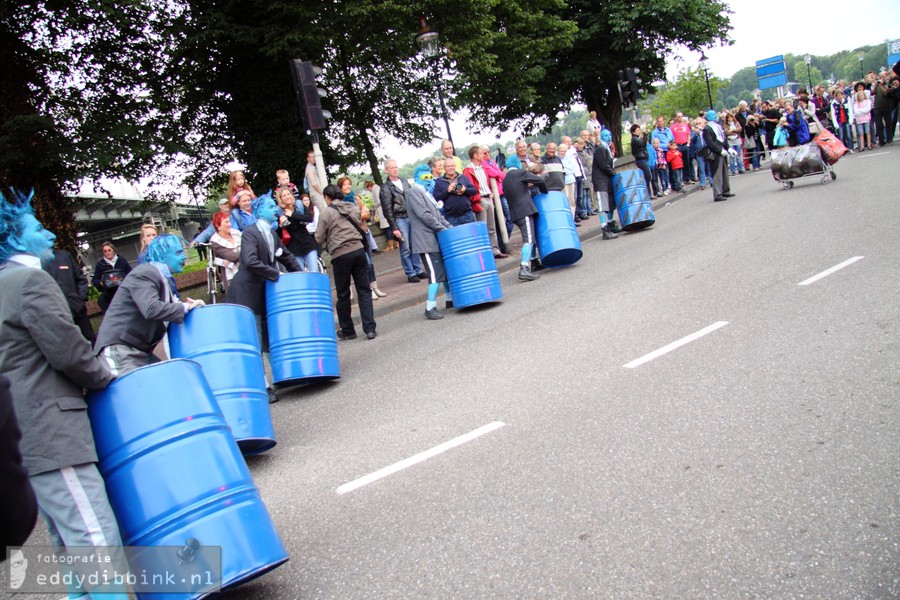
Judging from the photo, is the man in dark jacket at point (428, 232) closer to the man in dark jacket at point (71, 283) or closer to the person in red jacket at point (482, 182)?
the person in red jacket at point (482, 182)

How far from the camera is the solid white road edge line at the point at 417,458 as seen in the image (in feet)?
14.9

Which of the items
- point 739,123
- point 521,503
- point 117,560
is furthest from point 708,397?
point 739,123

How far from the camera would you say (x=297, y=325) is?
6.82 metres

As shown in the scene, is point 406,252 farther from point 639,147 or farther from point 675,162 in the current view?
point 675,162

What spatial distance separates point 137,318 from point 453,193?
242 inches

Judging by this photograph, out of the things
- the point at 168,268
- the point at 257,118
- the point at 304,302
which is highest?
the point at 257,118

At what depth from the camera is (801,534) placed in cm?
316

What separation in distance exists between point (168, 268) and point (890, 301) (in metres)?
5.77

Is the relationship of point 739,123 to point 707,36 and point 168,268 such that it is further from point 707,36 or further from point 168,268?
point 168,268

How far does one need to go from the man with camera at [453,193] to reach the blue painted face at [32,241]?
7066 mm

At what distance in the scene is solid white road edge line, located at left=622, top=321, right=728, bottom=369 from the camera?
5.90m

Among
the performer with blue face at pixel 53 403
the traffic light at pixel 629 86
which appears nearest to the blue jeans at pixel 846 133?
the traffic light at pixel 629 86

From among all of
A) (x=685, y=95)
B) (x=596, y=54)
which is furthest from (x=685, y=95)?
(x=596, y=54)

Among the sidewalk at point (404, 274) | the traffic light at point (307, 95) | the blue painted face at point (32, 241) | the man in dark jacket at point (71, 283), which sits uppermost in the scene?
the traffic light at point (307, 95)
